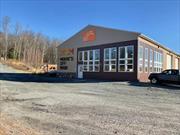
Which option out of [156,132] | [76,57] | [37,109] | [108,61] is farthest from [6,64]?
[156,132]

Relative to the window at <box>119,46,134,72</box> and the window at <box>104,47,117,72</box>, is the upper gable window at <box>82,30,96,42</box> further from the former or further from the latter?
the window at <box>119,46,134,72</box>

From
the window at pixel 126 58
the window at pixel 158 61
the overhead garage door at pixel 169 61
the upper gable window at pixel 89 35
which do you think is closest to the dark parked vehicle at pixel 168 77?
the window at pixel 126 58

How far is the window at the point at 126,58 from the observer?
86.4 feet

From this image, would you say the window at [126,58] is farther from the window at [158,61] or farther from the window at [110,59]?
the window at [158,61]

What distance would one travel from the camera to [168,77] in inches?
850

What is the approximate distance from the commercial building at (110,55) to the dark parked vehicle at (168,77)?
2881 mm

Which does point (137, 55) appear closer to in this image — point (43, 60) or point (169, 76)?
point (169, 76)

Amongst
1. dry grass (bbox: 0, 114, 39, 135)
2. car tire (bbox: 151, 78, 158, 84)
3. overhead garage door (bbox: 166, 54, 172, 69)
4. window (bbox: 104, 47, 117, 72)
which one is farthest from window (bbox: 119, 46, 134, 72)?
dry grass (bbox: 0, 114, 39, 135)

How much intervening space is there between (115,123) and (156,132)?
1429 millimetres

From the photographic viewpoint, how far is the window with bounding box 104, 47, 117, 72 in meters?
28.2

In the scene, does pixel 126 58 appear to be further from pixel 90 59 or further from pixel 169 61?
pixel 169 61

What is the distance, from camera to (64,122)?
24.0ft

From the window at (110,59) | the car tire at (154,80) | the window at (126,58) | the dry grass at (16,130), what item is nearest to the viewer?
the dry grass at (16,130)

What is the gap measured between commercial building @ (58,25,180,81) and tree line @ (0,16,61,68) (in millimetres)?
37203
